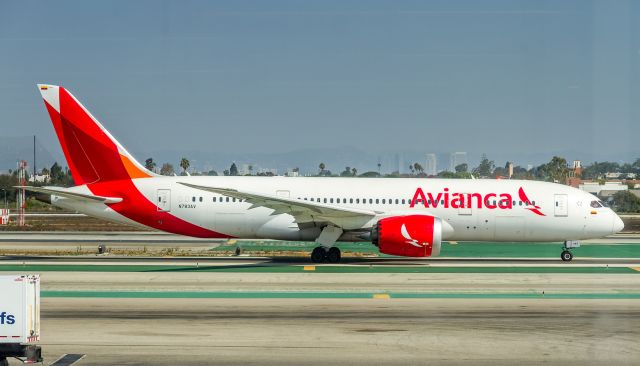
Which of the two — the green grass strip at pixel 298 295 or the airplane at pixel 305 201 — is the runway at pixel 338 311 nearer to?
the green grass strip at pixel 298 295

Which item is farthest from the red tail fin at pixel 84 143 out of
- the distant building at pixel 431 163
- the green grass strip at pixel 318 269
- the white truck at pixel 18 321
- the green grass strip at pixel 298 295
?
the distant building at pixel 431 163

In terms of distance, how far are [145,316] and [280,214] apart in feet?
46.8

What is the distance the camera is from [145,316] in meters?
19.8

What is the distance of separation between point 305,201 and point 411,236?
502 centimetres

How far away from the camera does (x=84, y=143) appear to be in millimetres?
34031

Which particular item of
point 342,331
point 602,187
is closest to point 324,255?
point 342,331

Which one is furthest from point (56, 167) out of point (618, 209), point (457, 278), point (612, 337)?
point (612, 337)

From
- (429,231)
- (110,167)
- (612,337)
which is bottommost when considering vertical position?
(612,337)

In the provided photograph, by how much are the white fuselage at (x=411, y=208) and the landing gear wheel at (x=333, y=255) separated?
775 mm

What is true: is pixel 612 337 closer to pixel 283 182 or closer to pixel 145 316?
pixel 145 316

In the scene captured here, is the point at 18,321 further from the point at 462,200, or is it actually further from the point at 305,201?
the point at 462,200

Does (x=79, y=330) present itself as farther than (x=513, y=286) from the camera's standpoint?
No

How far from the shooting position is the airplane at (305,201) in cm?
3347

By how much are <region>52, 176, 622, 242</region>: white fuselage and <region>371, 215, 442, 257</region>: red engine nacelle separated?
2053mm
